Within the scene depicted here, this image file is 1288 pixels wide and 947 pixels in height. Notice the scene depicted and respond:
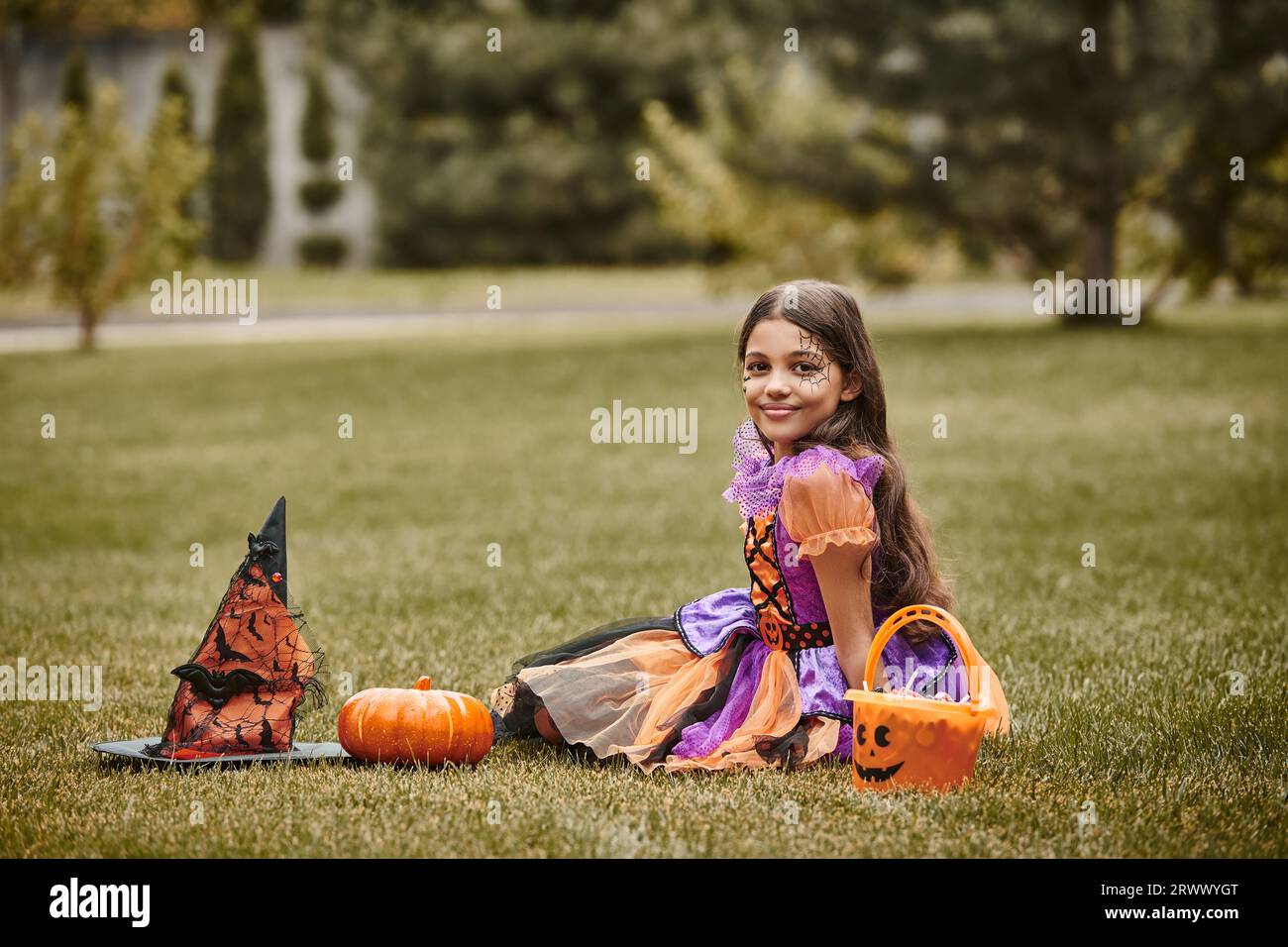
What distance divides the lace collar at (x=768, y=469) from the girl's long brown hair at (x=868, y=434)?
0.18ft

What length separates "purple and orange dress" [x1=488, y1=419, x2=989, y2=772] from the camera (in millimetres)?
3994

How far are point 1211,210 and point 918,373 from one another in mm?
4482

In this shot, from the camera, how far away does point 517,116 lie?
3209cm

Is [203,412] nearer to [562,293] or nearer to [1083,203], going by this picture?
[1083,203]

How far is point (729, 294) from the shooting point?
66.9 ft

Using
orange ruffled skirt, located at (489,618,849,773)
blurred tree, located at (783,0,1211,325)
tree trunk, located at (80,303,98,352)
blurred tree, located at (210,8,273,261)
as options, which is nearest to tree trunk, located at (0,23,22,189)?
blurred tree, located at (210,8,273,261)

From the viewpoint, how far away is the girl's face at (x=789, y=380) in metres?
4.06

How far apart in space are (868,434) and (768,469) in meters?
0.30

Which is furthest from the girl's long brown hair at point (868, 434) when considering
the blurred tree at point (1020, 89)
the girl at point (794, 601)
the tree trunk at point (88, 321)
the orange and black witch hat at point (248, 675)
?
the tree trunk at point (88, 321)

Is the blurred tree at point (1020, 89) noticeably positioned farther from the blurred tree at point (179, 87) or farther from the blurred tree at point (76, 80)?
the blurred tree at point (76, 80)

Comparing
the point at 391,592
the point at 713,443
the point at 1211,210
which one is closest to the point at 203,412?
the point at 713,443

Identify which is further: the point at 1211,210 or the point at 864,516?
the point at 1211,210

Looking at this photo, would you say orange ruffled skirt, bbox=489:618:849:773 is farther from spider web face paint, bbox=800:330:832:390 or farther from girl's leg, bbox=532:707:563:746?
spider web face paint, bbox=800:330:832:390

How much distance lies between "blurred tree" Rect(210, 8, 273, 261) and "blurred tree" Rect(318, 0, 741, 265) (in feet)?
8.57
